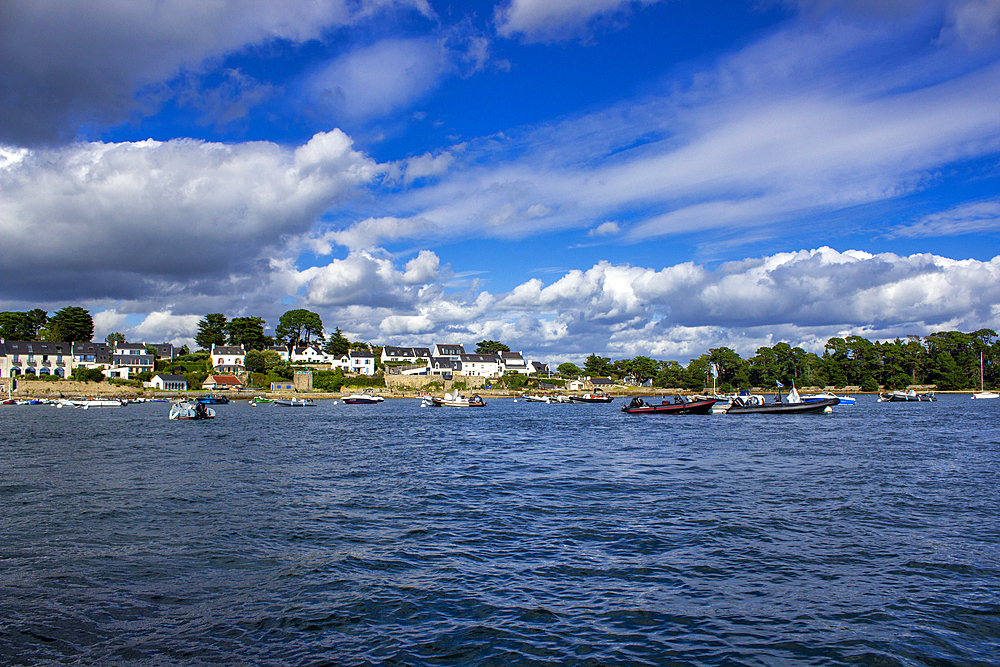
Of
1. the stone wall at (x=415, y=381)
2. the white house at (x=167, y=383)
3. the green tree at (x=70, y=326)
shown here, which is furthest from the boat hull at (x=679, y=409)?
the green tree at (x=70, y=326)

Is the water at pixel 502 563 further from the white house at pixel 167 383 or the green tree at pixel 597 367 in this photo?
the green tree at pixel 597 367

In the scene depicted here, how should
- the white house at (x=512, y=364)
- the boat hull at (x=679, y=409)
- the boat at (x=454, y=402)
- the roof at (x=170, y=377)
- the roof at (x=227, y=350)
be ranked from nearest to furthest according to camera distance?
1. the boat hull at (x=679, y=409)
2. the boat at (x=454, y=402)
3. the roof at (x=170, y=377)
4. the roof at (x=227, y=350)
5. the white house at (x=512, y=364)

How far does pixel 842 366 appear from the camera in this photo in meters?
161

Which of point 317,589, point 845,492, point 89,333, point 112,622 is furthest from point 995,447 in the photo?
point 89,333

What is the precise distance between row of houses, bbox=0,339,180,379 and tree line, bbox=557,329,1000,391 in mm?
104629

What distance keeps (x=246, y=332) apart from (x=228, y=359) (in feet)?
43.0

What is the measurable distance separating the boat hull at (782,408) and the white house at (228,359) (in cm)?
10343

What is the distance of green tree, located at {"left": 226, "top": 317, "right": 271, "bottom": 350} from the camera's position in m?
143

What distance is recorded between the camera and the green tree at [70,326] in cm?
12381

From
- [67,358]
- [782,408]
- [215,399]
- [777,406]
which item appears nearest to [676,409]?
[777,406]

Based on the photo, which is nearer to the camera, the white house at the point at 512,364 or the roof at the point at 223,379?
the roof at the point at 223,379

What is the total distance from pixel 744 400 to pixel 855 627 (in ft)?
206

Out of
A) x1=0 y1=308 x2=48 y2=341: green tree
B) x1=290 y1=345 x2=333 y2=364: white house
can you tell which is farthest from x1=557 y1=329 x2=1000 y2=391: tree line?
x1=0 y1=308 x2=48 y2=341: green tree

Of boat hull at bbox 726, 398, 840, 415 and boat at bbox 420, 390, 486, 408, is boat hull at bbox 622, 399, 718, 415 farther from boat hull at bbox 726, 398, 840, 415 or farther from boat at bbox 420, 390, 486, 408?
boat at bbox 420, 390, 486, 408
